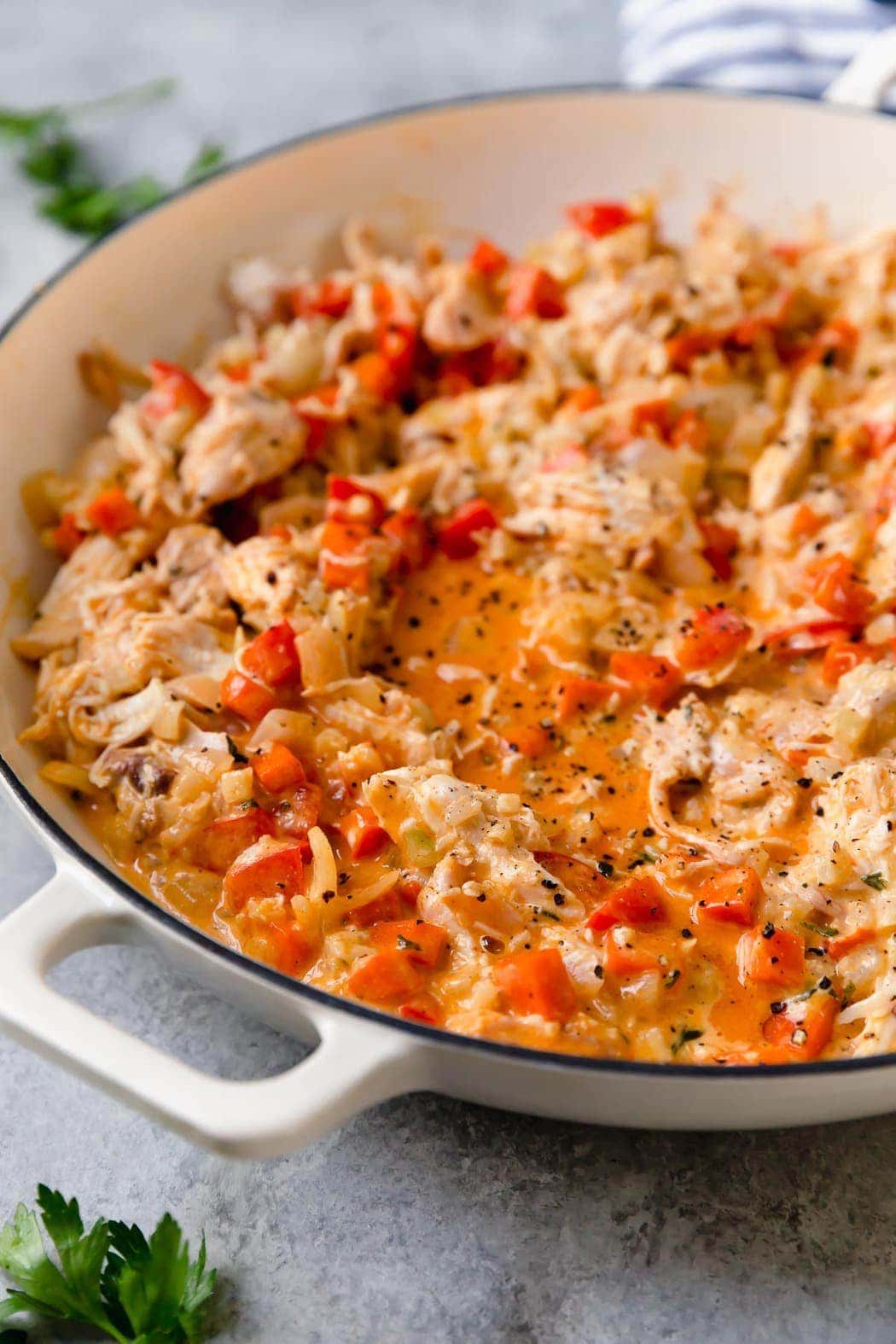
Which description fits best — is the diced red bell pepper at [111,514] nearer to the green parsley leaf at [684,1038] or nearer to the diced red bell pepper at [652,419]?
the diced red bell pepper at [652,419]

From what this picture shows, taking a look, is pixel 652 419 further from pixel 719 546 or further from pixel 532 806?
pixel 532 806

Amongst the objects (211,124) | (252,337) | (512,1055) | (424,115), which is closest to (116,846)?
(512,1055)

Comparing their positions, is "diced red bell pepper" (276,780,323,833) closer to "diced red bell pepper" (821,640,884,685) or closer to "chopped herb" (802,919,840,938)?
"chopped herb" (802,919,840,938)

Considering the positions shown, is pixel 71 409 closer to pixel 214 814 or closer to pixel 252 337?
pixel 252 337

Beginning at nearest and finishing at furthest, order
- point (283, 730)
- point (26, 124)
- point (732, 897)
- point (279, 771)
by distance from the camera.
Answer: point (732, 897)
point (279, 771)
point (283, 730)
point (26, 124)

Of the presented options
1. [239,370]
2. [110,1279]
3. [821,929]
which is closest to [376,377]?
[239,370]

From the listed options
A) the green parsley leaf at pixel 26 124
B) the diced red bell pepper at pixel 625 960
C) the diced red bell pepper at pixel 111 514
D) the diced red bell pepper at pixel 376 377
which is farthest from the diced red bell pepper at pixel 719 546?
the green parsley leaf at pixel 26 124
